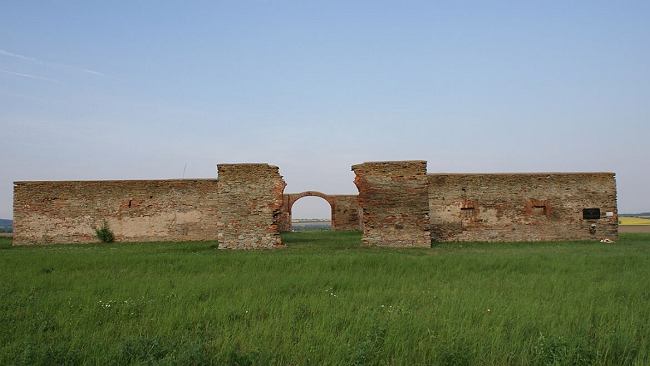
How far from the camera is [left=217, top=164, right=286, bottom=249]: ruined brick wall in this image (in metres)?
16.8

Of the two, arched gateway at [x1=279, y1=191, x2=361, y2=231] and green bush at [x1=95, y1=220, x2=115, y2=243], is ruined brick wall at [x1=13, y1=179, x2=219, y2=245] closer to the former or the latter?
green bush at [x1=95, y1=220, x2=115, y2=243]

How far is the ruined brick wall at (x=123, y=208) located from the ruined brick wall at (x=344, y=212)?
→ 11.1 metres

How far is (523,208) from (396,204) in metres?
6.09

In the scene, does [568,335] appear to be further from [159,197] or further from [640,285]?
[159,197]

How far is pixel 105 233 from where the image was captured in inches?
795

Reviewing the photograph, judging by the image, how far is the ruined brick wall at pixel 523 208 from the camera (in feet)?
65.0

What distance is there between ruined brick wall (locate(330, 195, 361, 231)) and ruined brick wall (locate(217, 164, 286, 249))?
13542mm

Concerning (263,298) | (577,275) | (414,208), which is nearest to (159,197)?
(414,208)

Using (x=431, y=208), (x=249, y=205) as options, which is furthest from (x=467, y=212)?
(x=249, y=205)

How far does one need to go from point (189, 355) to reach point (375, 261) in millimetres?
7091

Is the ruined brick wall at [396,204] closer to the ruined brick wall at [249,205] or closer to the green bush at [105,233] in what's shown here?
the ruined brick wall at [249,205]

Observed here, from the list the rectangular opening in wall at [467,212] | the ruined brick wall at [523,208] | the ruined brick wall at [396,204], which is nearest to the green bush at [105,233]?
the ruined brick wall at [396,204]

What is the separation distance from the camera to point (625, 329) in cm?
527

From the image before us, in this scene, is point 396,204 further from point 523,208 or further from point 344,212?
point 344,212
